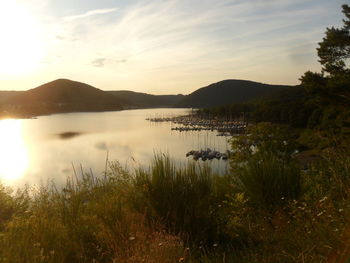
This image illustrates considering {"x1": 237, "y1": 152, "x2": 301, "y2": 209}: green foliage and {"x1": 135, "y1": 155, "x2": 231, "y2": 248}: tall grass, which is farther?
{"x1": 237, "y1": 152, "x2": 301, "y2": 209}: green foliage

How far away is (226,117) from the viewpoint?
455 ft

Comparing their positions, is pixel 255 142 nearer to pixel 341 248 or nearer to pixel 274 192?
pixel 274 192

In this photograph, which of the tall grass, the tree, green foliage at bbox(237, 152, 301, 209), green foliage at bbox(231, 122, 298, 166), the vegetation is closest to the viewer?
the vegetation

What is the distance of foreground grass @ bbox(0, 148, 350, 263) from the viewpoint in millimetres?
3641

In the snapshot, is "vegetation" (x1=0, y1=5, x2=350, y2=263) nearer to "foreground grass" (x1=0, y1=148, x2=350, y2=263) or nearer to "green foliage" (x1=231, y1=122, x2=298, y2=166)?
"foreground grass" (x1=0, y1=148, x2=350, y2=263)

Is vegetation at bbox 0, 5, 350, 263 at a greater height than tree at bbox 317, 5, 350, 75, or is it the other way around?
tree at bbox 317, 5, 350, 75

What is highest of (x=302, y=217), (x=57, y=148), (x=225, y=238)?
(x=302, y=217)

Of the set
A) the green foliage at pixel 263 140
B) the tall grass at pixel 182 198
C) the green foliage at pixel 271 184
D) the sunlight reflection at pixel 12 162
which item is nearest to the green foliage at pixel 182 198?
the tall grass at pixel 182 198

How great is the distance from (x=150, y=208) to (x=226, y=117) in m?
136

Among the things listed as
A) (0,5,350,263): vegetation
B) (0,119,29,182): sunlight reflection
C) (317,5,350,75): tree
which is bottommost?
(0,119,29,182): sunlight reflection

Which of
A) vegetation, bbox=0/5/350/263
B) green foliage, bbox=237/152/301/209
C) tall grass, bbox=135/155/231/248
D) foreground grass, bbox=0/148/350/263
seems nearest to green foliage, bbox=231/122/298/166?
vegetation, bbox=0/5/350/263

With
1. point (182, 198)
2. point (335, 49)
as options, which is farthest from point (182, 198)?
point (335, 49)

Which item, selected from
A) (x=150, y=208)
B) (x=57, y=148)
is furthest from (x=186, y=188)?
(x=57, y=148)

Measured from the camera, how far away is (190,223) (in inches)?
197
